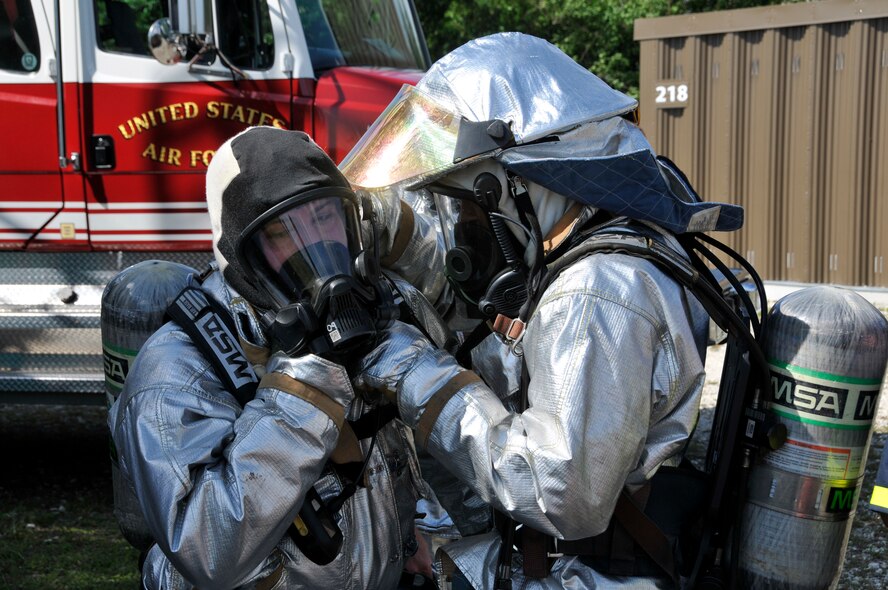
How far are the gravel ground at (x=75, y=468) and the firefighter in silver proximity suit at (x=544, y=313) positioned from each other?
2440 millimetres

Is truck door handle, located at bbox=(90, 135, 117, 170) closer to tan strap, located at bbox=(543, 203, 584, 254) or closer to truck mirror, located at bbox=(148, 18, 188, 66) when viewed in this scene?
truck mirror, located at bbox=(148, 18, 188, 66)

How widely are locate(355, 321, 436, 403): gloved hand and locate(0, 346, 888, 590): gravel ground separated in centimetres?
265

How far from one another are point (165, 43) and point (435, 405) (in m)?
2.95

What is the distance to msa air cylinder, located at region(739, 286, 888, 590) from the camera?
196 centimetres

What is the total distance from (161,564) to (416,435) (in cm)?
72

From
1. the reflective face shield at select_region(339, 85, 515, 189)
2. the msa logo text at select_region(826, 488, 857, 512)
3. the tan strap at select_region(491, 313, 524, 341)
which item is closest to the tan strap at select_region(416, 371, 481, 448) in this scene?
the tan strap at select_region(491, 313, 524, 341)

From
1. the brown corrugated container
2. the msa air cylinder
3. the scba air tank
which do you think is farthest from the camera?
the brown corrugated container

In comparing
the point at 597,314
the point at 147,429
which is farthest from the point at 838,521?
the point at 147,429

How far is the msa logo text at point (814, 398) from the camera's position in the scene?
6.43ft

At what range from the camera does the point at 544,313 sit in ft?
6.02

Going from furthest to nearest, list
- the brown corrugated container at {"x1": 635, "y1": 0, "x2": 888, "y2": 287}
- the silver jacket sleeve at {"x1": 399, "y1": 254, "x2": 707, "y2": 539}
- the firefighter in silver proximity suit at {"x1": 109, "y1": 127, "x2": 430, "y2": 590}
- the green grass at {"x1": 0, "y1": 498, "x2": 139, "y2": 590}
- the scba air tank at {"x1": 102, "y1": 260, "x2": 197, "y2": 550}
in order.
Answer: the brown corrugated container at {"x1": 635, "y1": 0, "x2": 888, "y2": 287}, the green grass at {"x1": 0, "y1": 498, "x2": 139, "y2": 590}, the scba air tank at {"x1": 102, "y1": 260, "x2": 197, "y2": 550}, the firefighter in silver proximity suit at {"x1": 109, "y1": 127, "x2": 430, "y2": 590}, the silver jacket sleeve at {"x1": 399, "y1": 254, "x2": 707, "y2": 539}

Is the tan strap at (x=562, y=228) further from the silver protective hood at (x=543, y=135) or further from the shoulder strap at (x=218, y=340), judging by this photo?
the shoulder strap at (x=218, y=340)

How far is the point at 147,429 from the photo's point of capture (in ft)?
6.23

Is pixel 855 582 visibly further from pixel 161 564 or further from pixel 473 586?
pixel 161 564
